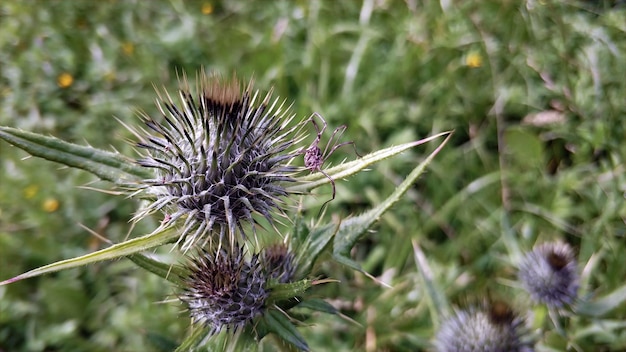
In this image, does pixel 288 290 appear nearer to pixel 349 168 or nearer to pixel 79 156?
pixel 349 168

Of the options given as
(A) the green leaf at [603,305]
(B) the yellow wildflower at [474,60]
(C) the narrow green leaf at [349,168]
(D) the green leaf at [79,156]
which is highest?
(D) the green leaf at [79,156]

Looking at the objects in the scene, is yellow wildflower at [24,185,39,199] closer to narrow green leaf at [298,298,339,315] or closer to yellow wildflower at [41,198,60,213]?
yellow wildflower at [41,198,60,213]

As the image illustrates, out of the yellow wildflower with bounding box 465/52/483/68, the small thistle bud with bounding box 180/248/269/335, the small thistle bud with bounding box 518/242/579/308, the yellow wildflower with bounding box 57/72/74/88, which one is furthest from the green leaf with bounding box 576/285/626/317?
the yellow wildflower with bounding box 57/72/74/88

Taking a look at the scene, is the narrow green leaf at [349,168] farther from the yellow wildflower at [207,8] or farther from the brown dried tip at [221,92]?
the yellow wildflower at [207,8]

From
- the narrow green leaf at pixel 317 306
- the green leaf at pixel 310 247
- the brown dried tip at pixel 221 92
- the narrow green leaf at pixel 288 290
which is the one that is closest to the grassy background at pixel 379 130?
the green leaf at pixel 310 247

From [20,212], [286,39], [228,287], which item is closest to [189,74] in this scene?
[286,39]

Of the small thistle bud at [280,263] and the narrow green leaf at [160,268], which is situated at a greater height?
the narrow green leaf at [160,268]
